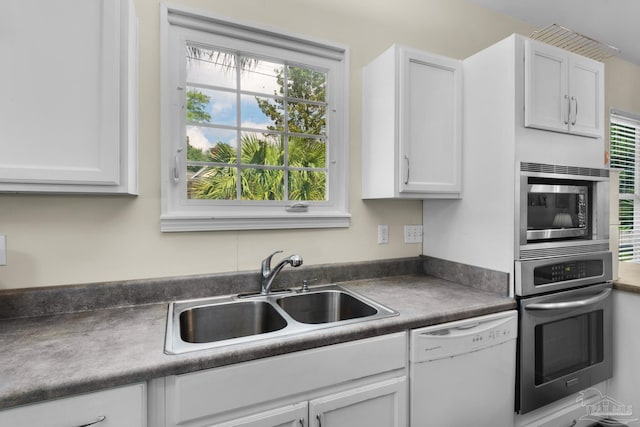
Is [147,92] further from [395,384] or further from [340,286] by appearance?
[395,384]

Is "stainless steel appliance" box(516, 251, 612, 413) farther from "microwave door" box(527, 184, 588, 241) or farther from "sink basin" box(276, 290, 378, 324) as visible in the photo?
"sink basin" box(276, 290, 378, 324)

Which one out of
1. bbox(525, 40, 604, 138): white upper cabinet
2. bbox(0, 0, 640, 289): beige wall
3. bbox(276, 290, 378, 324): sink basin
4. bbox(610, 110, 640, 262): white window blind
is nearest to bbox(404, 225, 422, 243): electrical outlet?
bbox(0, 0, 640, 289): beige wall

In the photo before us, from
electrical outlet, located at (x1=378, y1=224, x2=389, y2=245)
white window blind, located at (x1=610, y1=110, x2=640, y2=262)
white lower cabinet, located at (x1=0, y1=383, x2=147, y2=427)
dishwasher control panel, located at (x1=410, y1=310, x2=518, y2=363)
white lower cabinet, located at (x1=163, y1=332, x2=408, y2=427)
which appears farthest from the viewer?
white window blind, located at (x1=610, y1=110, x2=640, y2=262)

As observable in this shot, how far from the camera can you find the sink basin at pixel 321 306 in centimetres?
163

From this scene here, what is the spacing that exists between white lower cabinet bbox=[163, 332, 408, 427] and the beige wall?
70 centimetres

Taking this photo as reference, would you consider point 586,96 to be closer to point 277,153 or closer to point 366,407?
point 277,153

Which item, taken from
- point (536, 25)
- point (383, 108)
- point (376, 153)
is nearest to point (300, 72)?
point (383, 108)

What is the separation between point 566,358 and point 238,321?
5.60 ft

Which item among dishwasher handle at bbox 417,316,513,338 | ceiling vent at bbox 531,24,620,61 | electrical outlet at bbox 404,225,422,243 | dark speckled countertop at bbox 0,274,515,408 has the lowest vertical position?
dishwasher handle at bbox 417,316,513,338

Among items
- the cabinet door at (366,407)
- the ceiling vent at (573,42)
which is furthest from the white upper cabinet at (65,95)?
the ceiling vent at (573,42)

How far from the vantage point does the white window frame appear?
1.54 meters

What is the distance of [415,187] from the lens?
1721mm

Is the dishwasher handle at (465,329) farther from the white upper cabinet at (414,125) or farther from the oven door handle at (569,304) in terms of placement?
the white upper cabinet at (414,125)

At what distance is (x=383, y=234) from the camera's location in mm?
2043
